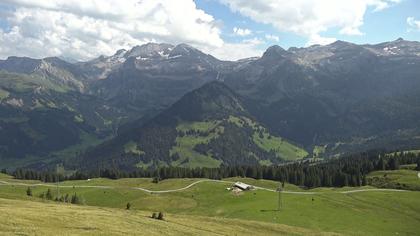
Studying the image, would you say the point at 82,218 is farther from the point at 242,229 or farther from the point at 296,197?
the point at 296,197

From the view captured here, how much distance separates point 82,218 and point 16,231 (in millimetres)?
18425

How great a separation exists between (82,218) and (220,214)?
83590 millimetres

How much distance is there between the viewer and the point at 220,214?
502ft

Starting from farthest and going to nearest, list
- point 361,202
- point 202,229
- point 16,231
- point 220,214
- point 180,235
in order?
point 361,202
point 220,214
point 202,229
point 180,235
point 16,231

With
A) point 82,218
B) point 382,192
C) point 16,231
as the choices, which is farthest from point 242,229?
point 382,192

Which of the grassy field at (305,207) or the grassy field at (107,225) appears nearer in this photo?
the grassy field at (107,225)

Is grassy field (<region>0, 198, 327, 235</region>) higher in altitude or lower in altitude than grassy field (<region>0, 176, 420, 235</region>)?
higher

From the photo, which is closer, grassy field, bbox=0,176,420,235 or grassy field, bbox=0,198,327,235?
grassy field, bbox=0,198,327,235

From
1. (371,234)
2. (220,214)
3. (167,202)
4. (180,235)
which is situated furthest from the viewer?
(167,202)

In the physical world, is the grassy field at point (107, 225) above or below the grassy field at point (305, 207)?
above

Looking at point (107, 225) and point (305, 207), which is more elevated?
point (107, 225)

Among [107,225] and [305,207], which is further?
[305,207]

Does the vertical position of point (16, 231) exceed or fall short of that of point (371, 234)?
it exceeds it

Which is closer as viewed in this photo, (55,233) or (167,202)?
(55,233)
